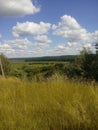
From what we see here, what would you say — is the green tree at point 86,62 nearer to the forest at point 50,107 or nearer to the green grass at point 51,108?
the forest at point 50,107

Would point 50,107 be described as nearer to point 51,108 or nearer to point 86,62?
point 51,108

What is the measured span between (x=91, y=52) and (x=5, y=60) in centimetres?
1456

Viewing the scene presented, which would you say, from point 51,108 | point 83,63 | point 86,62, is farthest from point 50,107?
point 86,62

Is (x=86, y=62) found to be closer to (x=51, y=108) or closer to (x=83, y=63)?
(x=83, y=63)

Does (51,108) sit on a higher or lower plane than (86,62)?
higher

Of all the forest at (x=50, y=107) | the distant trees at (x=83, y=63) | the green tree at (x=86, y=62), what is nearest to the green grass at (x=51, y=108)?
the forest at (x=50, y=107)

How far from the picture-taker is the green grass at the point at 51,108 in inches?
163

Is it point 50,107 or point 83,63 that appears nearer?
point 50,107

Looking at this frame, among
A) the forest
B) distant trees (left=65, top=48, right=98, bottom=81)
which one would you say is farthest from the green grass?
distant trees (left=65, top=48, right=98, bottom=81)

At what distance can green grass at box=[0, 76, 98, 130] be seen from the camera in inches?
163

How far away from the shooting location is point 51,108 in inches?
189

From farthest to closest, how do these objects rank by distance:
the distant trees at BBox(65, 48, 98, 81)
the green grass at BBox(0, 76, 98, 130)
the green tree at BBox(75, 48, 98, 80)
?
the distant trees at BBox(65, 48, 98, 81)
the green tree at BBox(75, 48, 98, 80)
the green grass at BBox(0, 76, 98, 130)

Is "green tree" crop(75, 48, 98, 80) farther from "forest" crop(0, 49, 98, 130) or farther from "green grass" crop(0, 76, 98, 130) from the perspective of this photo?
"green grass" crop(0, 76, 98, 130)

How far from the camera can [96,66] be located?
39.9 meters
